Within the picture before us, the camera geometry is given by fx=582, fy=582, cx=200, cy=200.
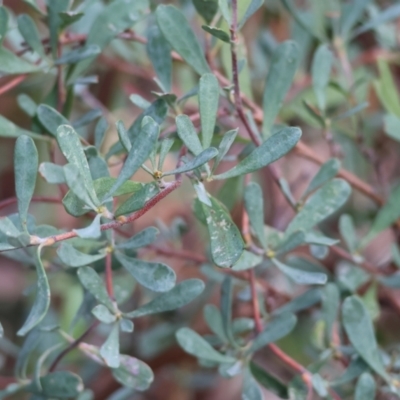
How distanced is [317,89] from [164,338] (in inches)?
14.4

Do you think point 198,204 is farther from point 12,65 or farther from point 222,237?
point 12,65

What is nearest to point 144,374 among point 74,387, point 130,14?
point 74,387

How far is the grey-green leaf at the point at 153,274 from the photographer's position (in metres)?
0.39

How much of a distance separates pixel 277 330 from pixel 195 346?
7 cm

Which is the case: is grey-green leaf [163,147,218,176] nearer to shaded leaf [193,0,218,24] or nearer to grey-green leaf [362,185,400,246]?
shaded leaf [193,0,218,24]

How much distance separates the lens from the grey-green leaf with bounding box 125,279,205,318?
42 cm

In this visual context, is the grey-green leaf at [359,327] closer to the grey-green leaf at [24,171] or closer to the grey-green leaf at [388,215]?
the grey-green leaf at [388,215]

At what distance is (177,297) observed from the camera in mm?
426

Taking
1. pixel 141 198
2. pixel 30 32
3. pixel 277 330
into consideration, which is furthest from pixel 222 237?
pixel 30 32

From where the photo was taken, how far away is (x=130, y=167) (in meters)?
0.32

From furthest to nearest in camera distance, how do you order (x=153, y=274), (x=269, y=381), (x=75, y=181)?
(x=269, y=381)
(x=153, y=274)
(x=75, y=181)

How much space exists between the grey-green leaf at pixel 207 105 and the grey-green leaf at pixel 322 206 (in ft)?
0.45

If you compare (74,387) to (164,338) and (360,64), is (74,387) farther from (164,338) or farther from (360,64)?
(360,64)

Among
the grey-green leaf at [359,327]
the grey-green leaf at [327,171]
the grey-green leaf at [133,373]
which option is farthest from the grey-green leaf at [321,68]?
the grey-green leaf at [133,373]
